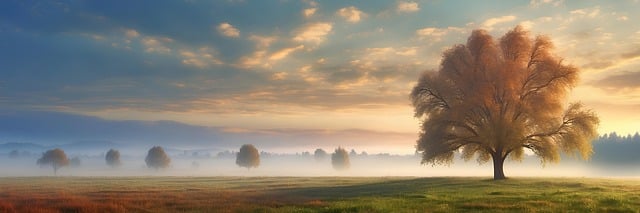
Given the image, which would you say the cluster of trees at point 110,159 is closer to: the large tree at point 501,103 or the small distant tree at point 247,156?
the small distant tree at point 247,156

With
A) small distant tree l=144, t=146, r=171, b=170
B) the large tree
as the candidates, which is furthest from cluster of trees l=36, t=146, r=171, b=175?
the large tree

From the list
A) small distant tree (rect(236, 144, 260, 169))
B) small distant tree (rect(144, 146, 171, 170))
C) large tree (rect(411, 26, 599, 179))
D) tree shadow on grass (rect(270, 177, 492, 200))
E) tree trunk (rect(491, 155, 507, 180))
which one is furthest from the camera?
small distant tree (rect(144, 146, 171, 170))

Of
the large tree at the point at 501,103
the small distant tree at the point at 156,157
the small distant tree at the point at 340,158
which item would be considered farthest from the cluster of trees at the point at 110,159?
the large tree at the point at 501,103

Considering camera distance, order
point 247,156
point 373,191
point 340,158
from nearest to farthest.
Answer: point 373,191 → point 247,156 → point 340,158

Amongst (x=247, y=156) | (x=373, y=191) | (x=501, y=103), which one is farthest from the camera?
(x=247, y=156)

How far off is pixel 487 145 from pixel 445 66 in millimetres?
9678

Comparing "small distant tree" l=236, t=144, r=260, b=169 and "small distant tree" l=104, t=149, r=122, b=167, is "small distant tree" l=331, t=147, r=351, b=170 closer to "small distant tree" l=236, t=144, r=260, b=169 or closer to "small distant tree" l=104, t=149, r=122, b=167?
"small distant tree" l=236, t=144, r=260, b=169

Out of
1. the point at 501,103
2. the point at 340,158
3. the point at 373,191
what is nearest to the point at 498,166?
the point at 501,103

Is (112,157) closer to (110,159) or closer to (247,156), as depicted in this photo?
(110,159)

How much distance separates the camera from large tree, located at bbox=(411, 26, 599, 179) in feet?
151

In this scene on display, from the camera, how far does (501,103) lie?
158ft

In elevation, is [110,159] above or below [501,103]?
below

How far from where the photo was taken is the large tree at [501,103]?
151 feet

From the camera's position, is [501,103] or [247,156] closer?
[501,103]
